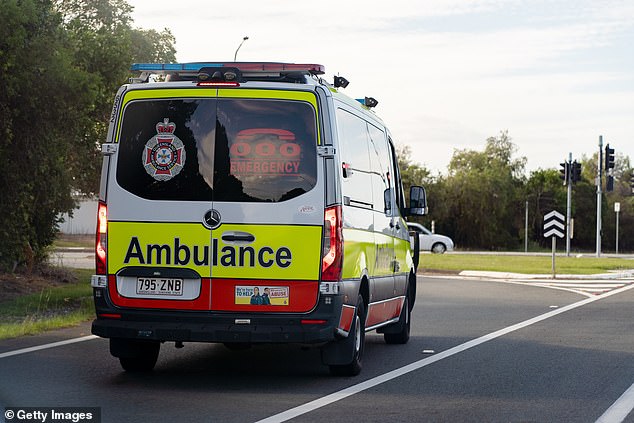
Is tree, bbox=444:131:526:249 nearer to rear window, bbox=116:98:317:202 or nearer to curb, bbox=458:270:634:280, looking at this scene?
curb, bbox=458:270:634:280

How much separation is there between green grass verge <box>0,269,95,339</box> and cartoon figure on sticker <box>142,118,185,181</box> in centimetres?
408

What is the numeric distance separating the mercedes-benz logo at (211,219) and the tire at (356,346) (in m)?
1.64

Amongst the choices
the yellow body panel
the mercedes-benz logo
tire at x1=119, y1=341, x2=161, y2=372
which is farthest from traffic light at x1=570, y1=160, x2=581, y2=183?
the mercedes-benz logo

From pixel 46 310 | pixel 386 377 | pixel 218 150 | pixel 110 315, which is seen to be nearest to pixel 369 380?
pixel 386 377

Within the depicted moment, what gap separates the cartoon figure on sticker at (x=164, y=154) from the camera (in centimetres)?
994

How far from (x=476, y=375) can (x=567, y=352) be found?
8.53 ft

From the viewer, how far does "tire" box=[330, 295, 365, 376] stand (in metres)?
10.5

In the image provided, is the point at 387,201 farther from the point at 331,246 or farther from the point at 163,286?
the point at 163,286

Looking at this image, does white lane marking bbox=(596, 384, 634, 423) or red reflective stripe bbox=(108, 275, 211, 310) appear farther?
red reflective stripe bbox=(108, 275, 211, 310)

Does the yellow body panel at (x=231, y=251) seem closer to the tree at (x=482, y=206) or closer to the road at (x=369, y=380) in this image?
the road at (x=369, y=380)

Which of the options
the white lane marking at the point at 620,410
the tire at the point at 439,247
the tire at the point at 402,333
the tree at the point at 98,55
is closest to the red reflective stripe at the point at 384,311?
the tire at the point at 402,333

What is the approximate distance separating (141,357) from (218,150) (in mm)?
2179

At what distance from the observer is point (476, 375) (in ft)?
35.9

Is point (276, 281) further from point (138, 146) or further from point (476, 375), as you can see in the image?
point (476, 375)
